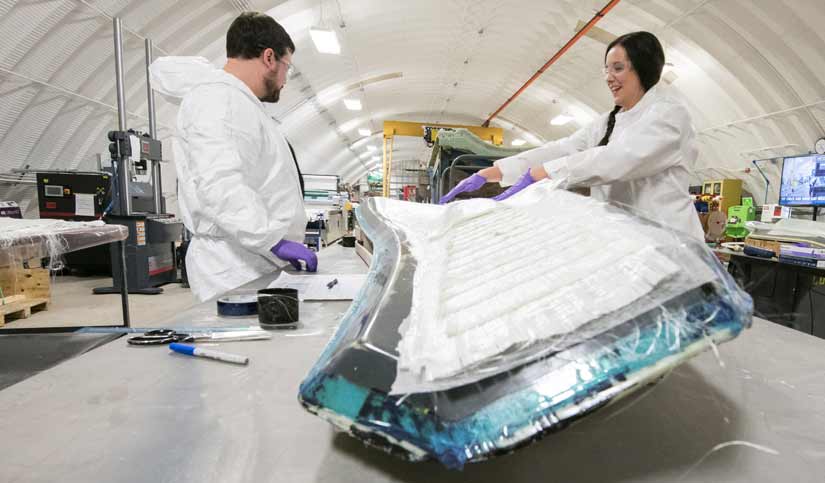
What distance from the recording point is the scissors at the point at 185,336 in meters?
0.74

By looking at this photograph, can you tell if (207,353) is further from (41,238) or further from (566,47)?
(566,47)

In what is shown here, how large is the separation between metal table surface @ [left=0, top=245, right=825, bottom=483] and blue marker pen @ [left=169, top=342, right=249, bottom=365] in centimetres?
1

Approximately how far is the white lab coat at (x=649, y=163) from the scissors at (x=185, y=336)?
3.00ft

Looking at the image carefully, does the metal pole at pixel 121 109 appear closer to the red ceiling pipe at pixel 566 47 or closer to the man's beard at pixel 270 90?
the man's beard at pixel 270 90

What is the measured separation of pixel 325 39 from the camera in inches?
247

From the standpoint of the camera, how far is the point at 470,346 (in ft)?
1.26

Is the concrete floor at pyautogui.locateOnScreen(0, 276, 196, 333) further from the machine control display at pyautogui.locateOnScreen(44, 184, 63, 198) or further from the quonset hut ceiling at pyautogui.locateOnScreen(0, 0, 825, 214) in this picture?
the quonset hut ceiling at pyautogui.locateOnScreen(0, 0, 825, 214)

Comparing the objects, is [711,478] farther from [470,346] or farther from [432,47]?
[432,47]

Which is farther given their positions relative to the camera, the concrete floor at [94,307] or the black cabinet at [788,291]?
the concrete floor at [94,307]

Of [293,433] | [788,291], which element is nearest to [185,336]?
[293,433]

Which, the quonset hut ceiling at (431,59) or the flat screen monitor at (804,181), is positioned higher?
the quonset hut ceiling at (431,59)

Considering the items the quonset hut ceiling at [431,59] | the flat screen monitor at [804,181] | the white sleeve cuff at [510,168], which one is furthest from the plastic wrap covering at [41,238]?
the flat screen monitor at [804,181]

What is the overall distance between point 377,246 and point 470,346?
515 millimetres

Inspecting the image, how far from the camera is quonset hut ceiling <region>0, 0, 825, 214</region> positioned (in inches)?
198
